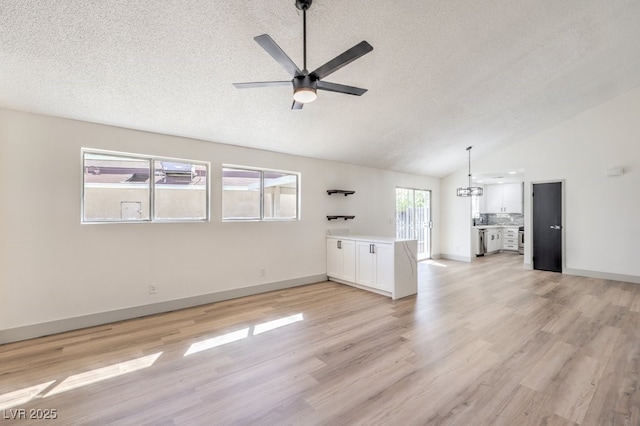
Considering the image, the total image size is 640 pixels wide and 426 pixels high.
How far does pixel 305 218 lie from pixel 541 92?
454 cm

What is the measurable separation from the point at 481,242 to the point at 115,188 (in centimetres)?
943

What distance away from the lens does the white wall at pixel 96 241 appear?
3.09m

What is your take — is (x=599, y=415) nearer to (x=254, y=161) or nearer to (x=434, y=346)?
(x=434, y=346)

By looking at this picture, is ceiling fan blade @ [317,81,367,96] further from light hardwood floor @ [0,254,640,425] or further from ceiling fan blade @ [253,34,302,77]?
light hardwood floor @ [0,254,640,425]

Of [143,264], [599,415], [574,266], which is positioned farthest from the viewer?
[574,266]

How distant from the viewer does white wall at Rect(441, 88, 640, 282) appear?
5.48 metres

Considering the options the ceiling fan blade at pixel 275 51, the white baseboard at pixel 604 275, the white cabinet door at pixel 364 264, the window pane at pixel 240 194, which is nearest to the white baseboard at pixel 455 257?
the white baseboard at pixel 604 275

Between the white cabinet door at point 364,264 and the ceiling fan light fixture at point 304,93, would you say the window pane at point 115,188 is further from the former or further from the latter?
the white cabinet door at point 364,264

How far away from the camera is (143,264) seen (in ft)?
12.5

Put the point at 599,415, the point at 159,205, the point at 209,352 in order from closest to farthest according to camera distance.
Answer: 1. the point at 599,415
2. the point at 209,352
3. the point at 159,205

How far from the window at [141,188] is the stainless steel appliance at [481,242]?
313 inches

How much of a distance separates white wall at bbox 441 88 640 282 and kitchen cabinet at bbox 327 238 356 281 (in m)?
4.71

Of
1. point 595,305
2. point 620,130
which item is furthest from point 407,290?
point 620,130

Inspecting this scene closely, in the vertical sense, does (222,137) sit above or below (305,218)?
above
